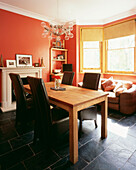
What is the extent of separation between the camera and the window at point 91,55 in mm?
5082

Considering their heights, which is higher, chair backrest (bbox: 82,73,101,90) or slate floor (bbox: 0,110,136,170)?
chair backrest (bbox: 82,73,101,90)

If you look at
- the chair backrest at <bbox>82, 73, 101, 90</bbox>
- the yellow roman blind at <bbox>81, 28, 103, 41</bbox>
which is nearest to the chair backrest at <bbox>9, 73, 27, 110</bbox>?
the chair backrest at <bbox>82, 73, 101, 90</bbox>

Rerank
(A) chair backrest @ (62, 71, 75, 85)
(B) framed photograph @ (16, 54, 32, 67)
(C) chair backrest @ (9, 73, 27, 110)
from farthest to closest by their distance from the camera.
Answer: (B) framed photograph @ (16, 54, 32, 67) → (A) chair backrest @ (62, 71, 75, 85) → (C) chair backrest @ (9, 73, 27, 110)

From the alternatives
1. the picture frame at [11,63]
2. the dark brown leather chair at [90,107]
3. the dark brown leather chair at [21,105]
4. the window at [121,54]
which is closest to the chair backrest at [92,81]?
the dark brown leather chair at [90,107]

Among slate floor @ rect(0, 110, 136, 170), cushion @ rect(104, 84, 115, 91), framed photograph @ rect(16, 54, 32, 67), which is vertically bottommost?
slate floor @ rect(0, 110, 136, 170)

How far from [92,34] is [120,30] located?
105 cm

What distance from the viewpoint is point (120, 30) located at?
171 inches

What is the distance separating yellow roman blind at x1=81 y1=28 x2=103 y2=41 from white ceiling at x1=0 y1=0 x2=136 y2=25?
393 mm

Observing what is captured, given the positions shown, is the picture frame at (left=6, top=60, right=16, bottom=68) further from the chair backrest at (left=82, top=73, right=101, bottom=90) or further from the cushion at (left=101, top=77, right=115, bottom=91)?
the cushion at (left=101, top=77, right=115, bottom=91)

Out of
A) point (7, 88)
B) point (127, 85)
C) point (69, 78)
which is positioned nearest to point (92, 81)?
point (69, 78)

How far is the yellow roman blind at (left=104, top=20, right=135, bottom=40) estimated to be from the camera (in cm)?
408

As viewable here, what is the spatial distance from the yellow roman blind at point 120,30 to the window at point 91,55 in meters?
0.54

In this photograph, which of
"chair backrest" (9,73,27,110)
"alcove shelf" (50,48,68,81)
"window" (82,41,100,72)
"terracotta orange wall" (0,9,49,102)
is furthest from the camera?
"window" (82,41,100,72)

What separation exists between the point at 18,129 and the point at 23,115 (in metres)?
0.36
